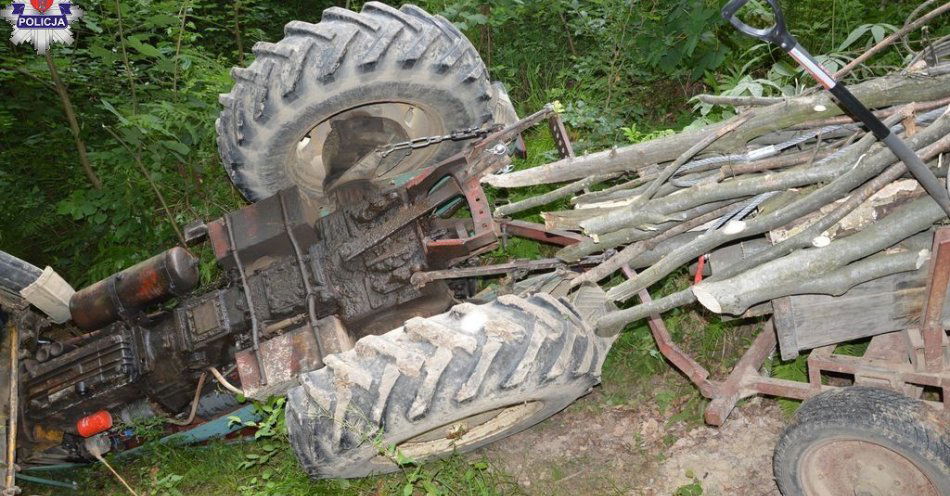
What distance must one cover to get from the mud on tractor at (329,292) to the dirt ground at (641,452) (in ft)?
0.90

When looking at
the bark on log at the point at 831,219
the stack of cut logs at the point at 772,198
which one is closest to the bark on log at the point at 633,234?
the stack of cut logs at the point at 772,198

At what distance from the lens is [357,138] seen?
390cm

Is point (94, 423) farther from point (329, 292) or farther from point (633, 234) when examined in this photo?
point (633, 234)

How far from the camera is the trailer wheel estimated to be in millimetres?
2324

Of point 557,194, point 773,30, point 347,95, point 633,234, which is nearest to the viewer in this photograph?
point 773,30

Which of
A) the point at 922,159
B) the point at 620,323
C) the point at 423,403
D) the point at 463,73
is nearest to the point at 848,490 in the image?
the point at 620,323

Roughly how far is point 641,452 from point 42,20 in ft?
19.0

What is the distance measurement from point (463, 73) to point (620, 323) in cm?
157

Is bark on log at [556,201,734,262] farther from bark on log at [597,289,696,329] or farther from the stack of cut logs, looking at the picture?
bark on log at [597,289,696,329]

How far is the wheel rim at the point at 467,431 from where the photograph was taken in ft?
11.5

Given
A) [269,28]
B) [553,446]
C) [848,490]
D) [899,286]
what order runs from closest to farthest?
[899,286] < [848,490] < [553,446] < [269,28]

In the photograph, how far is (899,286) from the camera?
2.44 meters

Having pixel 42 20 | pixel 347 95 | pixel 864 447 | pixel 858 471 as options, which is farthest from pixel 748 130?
pixel 42 20

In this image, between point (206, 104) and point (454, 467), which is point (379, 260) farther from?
point (206, 104)
